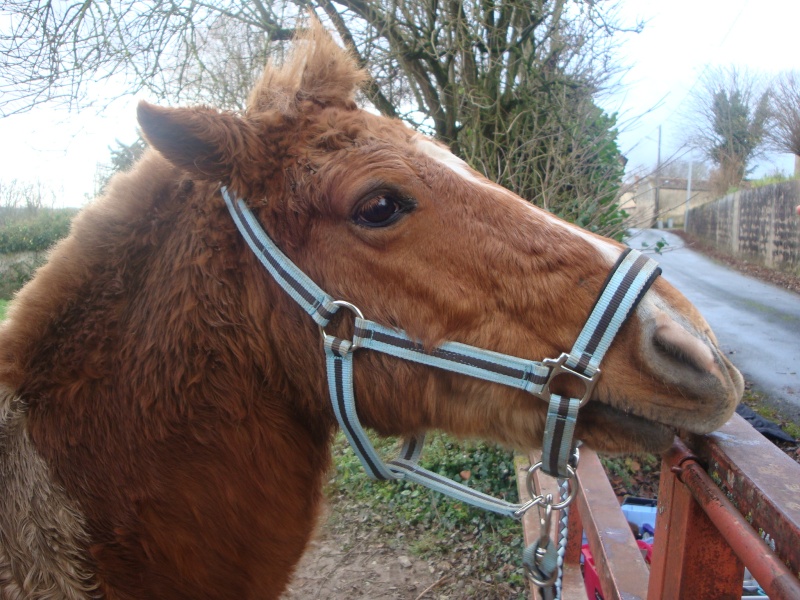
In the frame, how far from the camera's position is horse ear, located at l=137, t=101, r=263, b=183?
1.51 metres

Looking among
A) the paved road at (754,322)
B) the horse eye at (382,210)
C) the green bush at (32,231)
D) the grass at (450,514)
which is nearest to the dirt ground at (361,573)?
the grass at (450,514)

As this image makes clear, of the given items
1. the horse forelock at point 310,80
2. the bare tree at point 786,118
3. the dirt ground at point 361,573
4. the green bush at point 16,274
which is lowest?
the dirt ground at point 361,573

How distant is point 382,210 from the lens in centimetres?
163

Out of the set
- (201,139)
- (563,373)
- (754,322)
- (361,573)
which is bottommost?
(361,573)

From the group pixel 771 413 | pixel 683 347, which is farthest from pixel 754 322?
pixel 683 347

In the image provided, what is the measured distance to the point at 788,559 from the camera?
103cm

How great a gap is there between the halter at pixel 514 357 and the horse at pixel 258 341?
0.11 feet

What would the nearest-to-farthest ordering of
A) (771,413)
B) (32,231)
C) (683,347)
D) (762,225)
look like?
(683,347) → (771,413) → (32,231) → (762,225)

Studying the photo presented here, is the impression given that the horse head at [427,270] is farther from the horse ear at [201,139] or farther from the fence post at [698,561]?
the fence post at [698,561]

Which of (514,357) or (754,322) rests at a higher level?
(514,357)

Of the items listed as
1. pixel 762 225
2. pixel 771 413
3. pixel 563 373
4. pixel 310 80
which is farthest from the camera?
pixel 762 225

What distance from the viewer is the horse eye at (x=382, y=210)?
162 centimetres

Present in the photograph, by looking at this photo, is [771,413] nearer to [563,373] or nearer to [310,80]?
[563,373]

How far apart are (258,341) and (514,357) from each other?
0.77 metres
